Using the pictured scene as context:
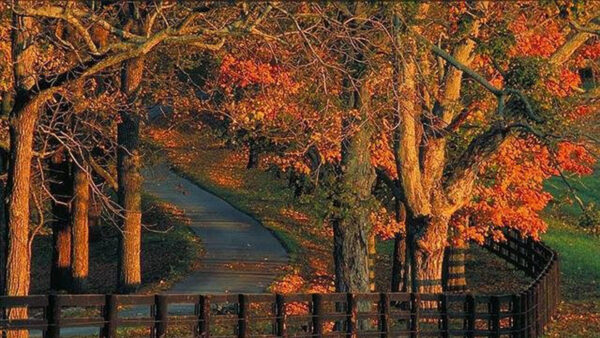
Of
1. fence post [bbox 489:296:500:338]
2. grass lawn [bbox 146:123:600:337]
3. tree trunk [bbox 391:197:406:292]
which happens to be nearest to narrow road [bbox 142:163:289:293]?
grass lawn [bbox 146:123:600:337]

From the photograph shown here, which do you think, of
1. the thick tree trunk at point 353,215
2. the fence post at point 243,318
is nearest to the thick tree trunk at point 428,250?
the thick tree trunk at point 353,215

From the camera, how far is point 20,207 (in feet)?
77.1

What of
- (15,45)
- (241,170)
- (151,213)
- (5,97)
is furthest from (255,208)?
(15,45)

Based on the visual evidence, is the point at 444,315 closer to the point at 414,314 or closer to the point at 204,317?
the point at 414,314

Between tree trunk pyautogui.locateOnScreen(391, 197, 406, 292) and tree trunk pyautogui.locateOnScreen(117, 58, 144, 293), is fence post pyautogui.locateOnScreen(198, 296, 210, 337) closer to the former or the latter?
tree trunk pyautogui.locateOnScreen(117, 58, 144, 293)

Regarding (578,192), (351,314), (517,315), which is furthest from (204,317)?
(578,192)

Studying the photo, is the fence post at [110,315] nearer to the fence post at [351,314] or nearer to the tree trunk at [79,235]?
the fence post at [351,314]

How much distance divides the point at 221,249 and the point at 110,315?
104 ft

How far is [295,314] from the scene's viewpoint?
82.2 ft

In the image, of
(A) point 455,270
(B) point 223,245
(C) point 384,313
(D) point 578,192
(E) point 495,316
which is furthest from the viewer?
(D) point 578,192

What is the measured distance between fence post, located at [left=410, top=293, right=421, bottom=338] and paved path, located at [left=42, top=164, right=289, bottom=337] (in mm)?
7789

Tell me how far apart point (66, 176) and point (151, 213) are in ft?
57.0

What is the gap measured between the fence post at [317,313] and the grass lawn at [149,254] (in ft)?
60.2

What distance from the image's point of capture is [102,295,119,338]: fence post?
21.1 metres
